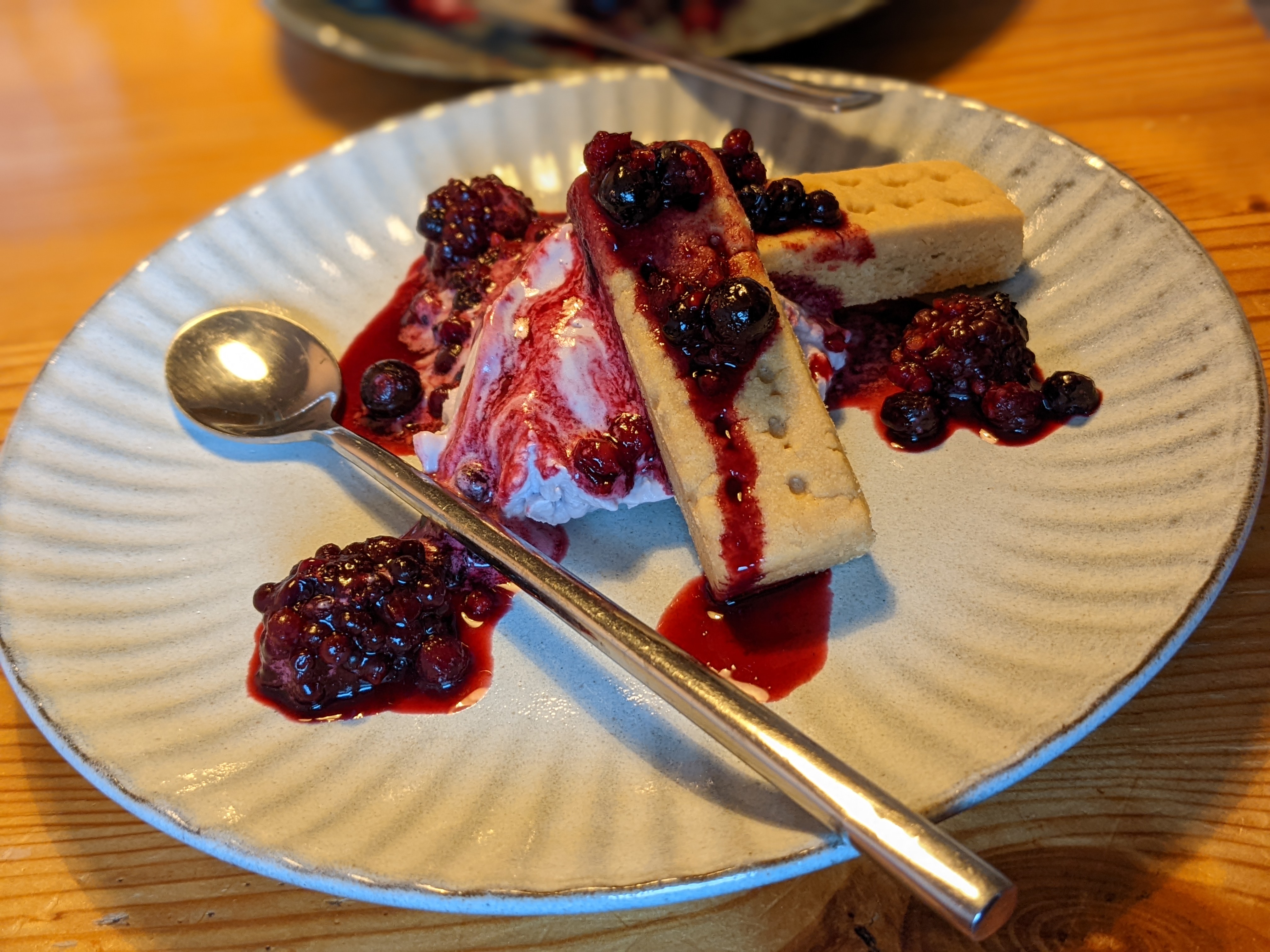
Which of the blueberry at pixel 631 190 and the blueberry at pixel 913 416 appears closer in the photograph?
the blueberry at pixel 631 190

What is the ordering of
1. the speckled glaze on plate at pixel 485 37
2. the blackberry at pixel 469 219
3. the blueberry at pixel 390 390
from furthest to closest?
the speckled glaze on plate at pixel 485 37, the blackberry at pixel 469 219, the blueberry at pixel 390 390

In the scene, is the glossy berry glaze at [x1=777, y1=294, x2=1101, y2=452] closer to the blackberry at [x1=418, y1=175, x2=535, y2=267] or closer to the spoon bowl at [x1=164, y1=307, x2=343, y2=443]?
the blackberry at [x1=418, y1=175, x2=535, y2=267]

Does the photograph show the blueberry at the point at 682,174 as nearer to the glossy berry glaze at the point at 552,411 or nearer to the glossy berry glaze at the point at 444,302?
the glossy berry glaze at the point at 552,411

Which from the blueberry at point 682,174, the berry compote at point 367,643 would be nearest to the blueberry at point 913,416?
the blueberry at point 682,174

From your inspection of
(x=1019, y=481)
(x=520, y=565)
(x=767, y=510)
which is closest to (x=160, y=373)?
(x=520, y=565)

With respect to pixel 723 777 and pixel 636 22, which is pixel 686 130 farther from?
pixel 723 777

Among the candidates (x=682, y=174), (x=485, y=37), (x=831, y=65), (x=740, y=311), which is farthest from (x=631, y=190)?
(x=485, y=37)

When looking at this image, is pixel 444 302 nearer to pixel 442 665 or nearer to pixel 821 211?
pixel 821 211
